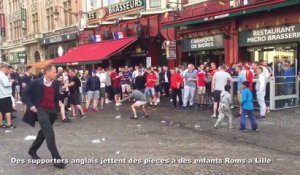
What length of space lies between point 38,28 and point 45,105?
35661 millimetres

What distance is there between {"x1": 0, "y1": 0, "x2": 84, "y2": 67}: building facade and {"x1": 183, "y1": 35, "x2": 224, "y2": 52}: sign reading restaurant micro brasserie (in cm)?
1219

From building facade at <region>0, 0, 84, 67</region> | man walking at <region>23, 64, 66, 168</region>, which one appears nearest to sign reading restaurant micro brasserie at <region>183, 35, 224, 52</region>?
building facade at <region>0, 0, 84, 67</region>

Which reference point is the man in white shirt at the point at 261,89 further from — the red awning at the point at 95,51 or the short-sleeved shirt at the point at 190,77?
the red awning at the point at 95,51

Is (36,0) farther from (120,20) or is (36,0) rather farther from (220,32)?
(220,32)

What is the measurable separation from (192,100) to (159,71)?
16.0 feet

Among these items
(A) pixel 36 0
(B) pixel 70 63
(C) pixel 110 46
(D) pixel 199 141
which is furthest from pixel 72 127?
(A) pixel 36 0

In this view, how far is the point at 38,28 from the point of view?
4091 centimetres

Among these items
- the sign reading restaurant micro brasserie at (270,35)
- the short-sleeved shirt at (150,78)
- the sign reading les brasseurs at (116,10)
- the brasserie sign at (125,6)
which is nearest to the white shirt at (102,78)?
the short-sleeved shirt at (150,78)

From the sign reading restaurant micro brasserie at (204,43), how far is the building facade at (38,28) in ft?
40.0

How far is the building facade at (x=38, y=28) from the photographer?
113 feet

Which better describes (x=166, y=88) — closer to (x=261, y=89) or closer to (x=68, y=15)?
(x=261, y=89)

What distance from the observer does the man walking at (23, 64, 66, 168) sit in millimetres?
6898

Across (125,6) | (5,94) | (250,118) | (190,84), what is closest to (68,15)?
(125,6)

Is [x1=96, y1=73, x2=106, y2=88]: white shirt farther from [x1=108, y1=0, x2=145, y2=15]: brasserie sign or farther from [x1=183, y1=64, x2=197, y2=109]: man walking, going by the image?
[x1=108, y1=0, x2=145, y2=15]: brasserie sign
